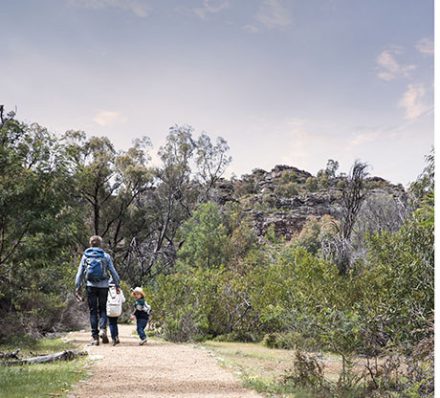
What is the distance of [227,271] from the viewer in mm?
19828

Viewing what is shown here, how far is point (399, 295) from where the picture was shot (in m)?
6.87

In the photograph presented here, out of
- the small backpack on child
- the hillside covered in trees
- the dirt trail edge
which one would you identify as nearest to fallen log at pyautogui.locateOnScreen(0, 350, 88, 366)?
the dirt trail edge

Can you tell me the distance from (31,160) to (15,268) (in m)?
2.47

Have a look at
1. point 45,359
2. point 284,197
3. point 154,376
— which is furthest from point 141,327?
point 284,197

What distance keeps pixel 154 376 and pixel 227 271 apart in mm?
12636

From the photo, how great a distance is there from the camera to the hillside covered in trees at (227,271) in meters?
6.70

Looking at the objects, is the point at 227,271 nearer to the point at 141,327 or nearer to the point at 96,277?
the point at 141,327

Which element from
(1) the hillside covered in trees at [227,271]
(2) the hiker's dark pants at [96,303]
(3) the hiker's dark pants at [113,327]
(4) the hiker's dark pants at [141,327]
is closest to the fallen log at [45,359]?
(2) the hiker's dark pants at [96,303]

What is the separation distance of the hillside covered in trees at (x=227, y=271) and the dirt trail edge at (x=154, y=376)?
3.73 ft

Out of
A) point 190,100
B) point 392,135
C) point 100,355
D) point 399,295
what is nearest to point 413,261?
point 399,295

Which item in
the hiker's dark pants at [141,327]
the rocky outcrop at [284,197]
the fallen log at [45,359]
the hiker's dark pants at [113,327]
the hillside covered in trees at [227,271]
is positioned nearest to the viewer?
the hillside covered in trees at [227,271]

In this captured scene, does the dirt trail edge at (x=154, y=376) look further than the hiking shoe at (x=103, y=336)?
No

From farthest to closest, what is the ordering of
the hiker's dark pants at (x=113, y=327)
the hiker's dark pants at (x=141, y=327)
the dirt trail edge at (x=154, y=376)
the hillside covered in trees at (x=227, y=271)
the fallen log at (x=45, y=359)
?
1. the hiker's dark pants at (x=141, y=327)
2. the hiker's dark pants at (x=113, y=327)
3. the fallen log at (x=45, y=359)
4. the hillside covered in trees at (x=227, y=271)
5. the dirt trail edge at (x=154, y=376)

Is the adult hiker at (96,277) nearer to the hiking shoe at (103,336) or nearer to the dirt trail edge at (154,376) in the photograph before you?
the hiking shoe at (103,336)
